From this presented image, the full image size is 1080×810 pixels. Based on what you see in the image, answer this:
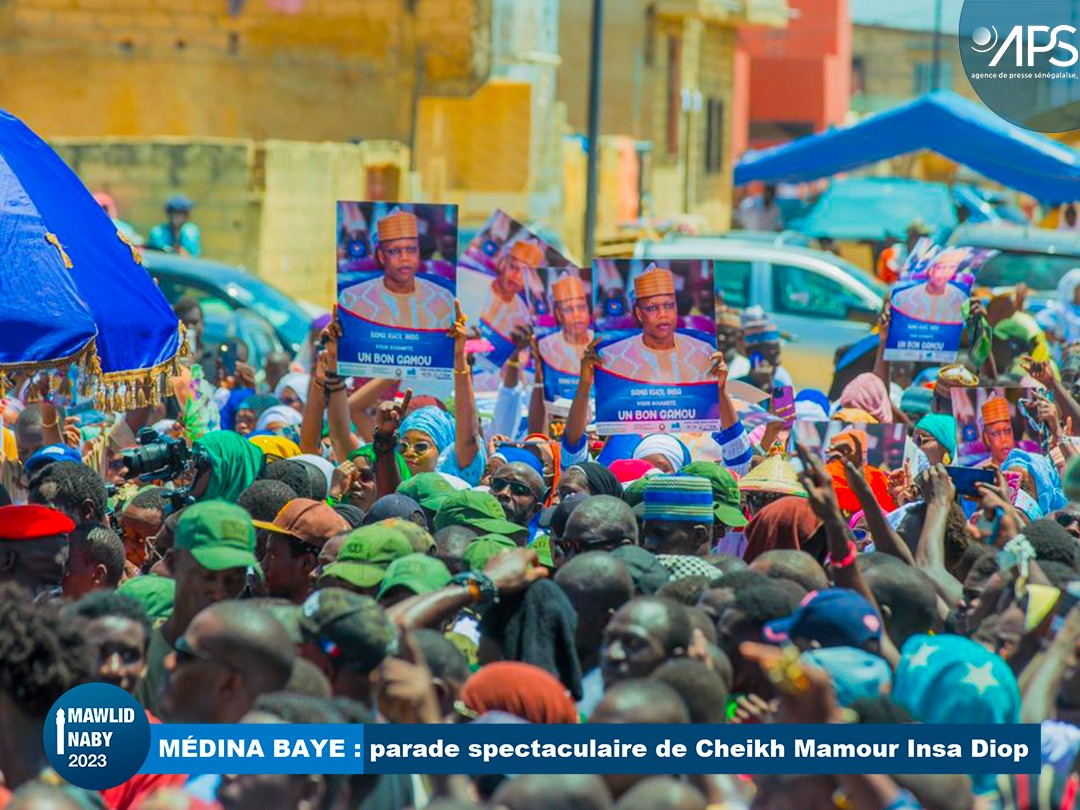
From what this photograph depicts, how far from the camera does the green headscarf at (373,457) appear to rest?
27.4 feet

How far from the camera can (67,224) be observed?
741cm

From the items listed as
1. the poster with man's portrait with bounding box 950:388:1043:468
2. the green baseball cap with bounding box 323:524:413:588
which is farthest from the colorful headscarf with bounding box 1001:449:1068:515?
the green baseball cap with bounding box 323:524:413:588

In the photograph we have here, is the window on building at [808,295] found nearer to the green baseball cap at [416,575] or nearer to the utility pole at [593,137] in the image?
the utility pole at [593,137]

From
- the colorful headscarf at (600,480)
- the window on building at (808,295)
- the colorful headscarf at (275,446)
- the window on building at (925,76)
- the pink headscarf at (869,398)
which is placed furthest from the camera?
the window on building at (925,76)

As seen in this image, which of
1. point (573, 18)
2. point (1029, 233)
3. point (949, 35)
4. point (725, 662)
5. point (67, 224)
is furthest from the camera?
point (949, 35)

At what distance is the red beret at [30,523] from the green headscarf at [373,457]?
196 cm

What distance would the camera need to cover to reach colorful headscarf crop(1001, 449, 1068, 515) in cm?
838

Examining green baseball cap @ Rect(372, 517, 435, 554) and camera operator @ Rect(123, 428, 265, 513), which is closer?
green baseball cap @ Rect(372, 517, 435, 554)

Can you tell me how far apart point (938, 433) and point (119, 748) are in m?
5.15

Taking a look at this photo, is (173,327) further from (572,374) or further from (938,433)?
(938,433)

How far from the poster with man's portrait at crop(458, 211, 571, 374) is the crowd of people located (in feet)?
4.79

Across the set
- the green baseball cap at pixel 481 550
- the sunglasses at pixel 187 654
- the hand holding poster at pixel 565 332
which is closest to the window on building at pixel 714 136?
the hand holding poster at pixel 565 332

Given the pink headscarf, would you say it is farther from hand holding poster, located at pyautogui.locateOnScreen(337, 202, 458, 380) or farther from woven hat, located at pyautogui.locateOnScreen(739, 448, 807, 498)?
hand holding poster, located at pyautogui.locateOnScreen(337, 202, 458, 380)

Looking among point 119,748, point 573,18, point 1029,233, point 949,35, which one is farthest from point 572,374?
point 949,35
